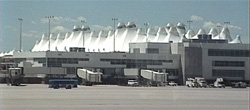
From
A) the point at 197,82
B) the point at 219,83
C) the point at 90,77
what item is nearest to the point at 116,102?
the point at 219,83

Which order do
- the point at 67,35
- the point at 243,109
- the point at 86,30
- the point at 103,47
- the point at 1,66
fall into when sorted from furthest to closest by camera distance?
the point at 67,35 → the point at 86,30 → the point at 103,47 → the point at 1,66 → the point at 243,109

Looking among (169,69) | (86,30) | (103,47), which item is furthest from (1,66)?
(86,30)

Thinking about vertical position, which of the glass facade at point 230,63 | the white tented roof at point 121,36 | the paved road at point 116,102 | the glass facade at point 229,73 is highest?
the white tented roof at point 121,36

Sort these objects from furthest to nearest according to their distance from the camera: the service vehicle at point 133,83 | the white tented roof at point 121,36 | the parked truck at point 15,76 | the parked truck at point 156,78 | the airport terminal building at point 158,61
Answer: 1. the white tented roof at point 121,36
2. the airport terminal building at point 158,61
3. the parked truck at point 156,78
4. the service vehicle at point 133,83
5. the parked truck at point 15,76

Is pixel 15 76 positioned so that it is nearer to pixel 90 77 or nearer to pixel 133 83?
pixel 90 77

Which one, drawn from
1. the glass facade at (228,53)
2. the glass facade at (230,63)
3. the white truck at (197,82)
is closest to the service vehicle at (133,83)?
the white truck at (197,82)

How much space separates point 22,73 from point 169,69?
17.4m

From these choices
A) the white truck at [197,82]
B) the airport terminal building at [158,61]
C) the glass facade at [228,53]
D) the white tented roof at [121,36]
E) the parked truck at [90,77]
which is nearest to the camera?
the white truck at [197,82]

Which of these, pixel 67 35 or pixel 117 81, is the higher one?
pixel 67 35

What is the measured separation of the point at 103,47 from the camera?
4008 inches

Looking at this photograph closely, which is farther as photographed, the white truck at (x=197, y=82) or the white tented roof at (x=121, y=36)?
the white tented roof at (x=121, y=36)

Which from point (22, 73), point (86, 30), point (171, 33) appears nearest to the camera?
point (22, 73)

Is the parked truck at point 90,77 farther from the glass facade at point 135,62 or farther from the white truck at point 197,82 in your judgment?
the white truck at point 197,82

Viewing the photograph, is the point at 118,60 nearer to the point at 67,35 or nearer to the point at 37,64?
the point at 37,64
